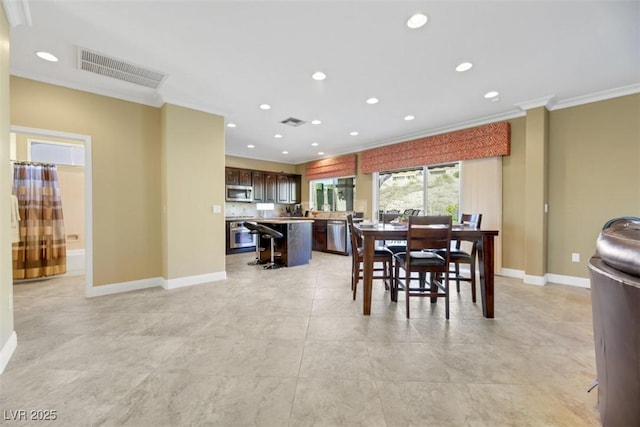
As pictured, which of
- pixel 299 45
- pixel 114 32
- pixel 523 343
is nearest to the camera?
pixel 523 343

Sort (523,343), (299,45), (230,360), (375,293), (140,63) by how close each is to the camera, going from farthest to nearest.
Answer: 1. (375,293)
2. (140,63)
3. (299,45)
4. (523,343)
5. (230,360)

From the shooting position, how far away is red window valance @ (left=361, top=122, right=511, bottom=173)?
13.3ft

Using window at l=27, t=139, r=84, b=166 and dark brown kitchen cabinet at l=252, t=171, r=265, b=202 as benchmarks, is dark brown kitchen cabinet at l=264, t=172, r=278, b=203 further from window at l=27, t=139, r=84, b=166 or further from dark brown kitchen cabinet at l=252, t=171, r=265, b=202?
window at l=27, t=139, r=84, b=166

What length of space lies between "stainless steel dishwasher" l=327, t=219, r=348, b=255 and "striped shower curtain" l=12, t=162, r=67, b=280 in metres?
4.88

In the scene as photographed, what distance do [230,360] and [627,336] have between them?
2.05 meters

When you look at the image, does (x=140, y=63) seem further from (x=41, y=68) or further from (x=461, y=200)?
(x=461, y=200)

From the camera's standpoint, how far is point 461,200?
457 cm

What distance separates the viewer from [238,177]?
672 cm

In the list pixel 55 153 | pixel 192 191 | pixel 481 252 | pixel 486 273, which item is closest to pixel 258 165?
pixel 192 191

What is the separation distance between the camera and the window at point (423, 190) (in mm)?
4781

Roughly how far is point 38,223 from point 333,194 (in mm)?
5780

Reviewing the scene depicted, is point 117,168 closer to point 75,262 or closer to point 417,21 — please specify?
point 75,262

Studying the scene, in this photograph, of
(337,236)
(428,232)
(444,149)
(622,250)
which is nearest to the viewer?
(622,250)

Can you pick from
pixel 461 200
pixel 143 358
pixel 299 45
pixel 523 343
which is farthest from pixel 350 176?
pixel 143 358
